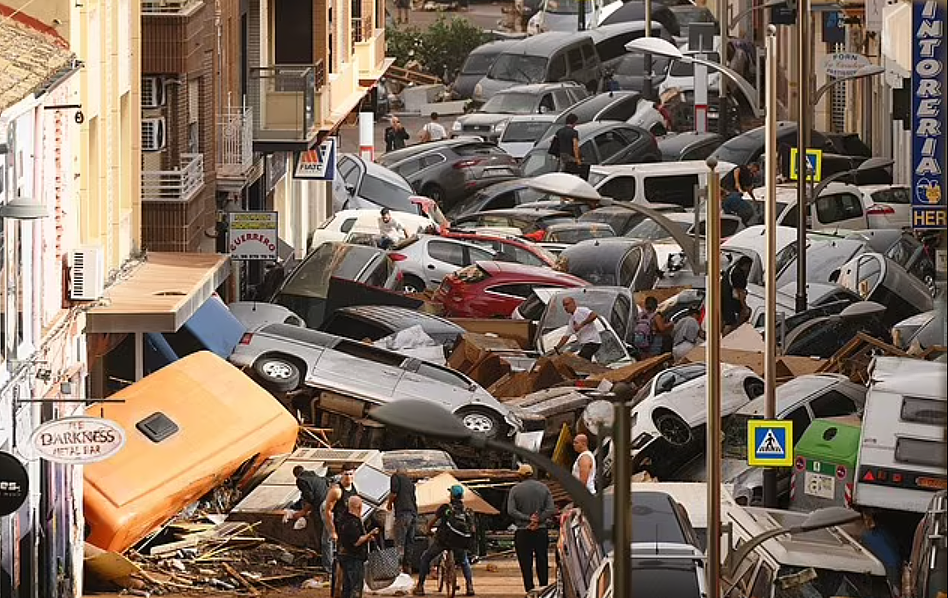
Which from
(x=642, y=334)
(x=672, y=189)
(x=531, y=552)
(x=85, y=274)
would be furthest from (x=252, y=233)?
(x=672, y=189)

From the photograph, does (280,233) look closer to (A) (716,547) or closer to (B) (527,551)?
(B) (527,551)

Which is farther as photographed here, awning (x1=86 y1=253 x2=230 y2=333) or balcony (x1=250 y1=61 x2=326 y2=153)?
balcony (x1=250 y1=61 x2=326 y2=153)

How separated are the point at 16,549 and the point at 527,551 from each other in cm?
452

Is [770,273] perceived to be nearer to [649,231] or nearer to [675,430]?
[675,430]

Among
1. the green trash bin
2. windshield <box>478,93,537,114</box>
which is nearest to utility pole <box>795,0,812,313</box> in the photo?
the green trash bin

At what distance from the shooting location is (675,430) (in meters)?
27.9

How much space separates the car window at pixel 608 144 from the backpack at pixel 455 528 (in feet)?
106

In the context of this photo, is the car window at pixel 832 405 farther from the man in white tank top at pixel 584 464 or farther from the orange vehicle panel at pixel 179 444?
the orange vehicle panel at pixel 179 444

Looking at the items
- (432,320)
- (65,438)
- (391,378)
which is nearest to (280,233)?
(432,320)

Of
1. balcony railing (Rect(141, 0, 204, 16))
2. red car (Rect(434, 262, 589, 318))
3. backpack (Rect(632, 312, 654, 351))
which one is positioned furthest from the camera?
red car (Rect(434, 262, 589, 318))

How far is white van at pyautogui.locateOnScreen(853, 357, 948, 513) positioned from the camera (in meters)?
23.0

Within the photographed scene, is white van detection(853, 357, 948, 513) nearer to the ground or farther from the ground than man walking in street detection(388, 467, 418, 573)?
farther from the ground

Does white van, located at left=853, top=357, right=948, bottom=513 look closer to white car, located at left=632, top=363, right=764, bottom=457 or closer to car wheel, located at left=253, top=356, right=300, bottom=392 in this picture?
white car, located at left=632, top=363, right=764, bottom=457

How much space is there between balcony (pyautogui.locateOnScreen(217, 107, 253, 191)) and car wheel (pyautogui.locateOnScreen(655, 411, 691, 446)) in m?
10.3
